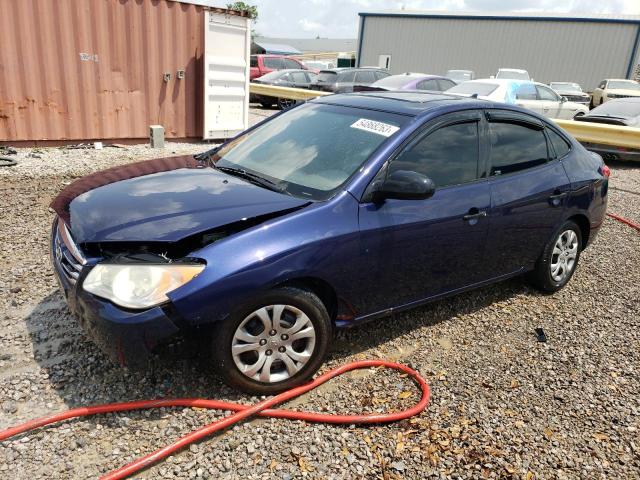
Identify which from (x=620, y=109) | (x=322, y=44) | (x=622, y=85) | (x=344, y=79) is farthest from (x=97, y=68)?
(x=322, y=44)

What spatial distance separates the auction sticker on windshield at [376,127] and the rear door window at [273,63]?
19457mm

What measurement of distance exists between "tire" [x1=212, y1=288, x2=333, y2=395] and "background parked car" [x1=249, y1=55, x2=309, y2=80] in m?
19.7

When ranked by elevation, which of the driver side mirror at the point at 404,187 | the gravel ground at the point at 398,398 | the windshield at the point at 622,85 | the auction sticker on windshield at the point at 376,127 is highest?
the windshield at the point at 622,85

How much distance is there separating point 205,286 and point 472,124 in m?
2.33

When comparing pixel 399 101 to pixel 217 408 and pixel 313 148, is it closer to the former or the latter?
pixel 313 148

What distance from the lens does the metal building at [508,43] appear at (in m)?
32.6

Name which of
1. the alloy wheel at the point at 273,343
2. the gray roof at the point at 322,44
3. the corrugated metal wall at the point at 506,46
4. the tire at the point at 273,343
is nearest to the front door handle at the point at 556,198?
the tire at the point at 273,343

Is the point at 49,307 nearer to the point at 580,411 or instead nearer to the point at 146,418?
the point at 146,418

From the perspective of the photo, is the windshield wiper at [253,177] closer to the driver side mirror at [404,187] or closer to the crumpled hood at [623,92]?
the driver side mirror at [404,187]

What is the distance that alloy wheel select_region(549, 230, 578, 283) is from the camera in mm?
4574

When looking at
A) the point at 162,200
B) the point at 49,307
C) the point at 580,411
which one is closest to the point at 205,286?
the point at 162,200

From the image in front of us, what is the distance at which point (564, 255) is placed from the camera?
184 inches

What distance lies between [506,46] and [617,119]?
26137 millimetres

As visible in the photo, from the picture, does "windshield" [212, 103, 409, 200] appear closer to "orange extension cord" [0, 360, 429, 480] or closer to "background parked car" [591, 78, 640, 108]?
"orange extension cord" [0, 360, 429, 480]
